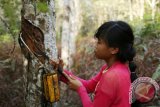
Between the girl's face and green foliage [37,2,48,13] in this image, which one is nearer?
the girl's face

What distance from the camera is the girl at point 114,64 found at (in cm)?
301

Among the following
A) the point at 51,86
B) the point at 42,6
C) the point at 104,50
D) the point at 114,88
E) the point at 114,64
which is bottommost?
the point at 51,86

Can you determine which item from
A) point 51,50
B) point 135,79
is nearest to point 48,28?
point 51,50

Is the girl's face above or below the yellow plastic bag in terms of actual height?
above

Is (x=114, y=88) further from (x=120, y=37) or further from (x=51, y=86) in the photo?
(x=51, y=86)

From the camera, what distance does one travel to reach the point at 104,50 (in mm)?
3158

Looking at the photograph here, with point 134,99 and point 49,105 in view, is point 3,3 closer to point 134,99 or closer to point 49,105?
point 49,105

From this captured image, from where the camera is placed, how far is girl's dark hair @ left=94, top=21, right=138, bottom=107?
309cm

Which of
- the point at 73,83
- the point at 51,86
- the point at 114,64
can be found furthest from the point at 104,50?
the point at 51,86

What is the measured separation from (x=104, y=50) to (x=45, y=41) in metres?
0.78

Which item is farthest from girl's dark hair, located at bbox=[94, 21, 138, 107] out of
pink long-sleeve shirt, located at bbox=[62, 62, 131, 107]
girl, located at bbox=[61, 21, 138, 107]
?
pink long-sleeve shirt, located at bbox=[62, 62, 131, 107]

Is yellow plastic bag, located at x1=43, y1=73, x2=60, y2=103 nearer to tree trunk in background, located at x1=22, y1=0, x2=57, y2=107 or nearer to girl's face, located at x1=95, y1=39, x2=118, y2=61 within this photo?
tree trunk in background, located at x1=22, y1=0, x2=57, y2=107

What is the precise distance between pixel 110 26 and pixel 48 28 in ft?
2.73

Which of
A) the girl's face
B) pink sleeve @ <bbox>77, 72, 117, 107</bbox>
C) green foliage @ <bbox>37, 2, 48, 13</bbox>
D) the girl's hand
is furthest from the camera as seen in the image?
green foliage @ <bbox>37, 2, 48, 13</bbox>
